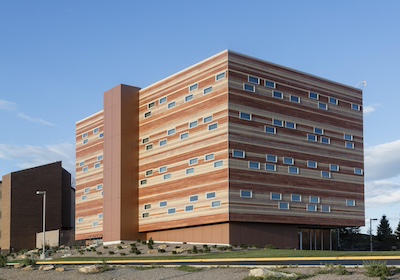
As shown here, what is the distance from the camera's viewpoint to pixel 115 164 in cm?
6412

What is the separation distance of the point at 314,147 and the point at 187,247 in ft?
58.9

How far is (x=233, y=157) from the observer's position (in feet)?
172

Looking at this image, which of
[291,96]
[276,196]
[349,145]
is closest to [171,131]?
[291,96]

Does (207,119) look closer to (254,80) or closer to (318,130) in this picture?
(254,80)

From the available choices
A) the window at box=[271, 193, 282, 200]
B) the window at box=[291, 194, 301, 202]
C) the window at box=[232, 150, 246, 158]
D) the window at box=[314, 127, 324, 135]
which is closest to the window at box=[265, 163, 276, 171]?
the window at box=[271, 193, 282, 200]

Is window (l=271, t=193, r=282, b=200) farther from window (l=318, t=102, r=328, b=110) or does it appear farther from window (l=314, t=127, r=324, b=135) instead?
window (l=318, t=102, r=328, b=110)

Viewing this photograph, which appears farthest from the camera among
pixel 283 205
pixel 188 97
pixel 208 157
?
pixel 188 97

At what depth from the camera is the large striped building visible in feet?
175

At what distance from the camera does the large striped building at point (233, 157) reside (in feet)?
175

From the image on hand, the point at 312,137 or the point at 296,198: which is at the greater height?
the point at 312,137

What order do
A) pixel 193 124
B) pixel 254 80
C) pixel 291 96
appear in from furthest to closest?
pixel 291 96, pixel 193 124, pixel 254 80

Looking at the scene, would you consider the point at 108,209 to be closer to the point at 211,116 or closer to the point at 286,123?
the point at 211,116

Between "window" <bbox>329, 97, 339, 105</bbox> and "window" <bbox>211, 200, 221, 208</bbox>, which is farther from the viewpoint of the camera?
"window" <bbox>329, 97, 339, 105</bbox>

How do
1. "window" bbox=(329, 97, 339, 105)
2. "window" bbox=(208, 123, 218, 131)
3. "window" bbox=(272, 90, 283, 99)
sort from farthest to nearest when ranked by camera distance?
"window" bbox=(329, 97, 339, 105), "window" bbox=(272, 90, 283, 99), "window" bbox=(208, 123, 218, 131)
